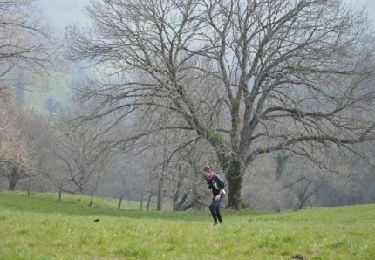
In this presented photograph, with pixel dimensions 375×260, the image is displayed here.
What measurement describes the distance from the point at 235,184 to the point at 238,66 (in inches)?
333

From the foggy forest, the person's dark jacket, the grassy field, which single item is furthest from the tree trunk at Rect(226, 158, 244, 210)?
the grassy field

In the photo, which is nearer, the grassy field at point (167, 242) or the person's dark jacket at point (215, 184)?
the grassy field at point (167, 242)

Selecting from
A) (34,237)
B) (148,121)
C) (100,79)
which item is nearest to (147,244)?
(34,237)

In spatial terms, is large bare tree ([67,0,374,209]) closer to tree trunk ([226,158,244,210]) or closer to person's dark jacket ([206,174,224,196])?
tree trunk ([226,158,244,210])

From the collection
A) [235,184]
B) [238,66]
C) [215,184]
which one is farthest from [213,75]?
[215,184]

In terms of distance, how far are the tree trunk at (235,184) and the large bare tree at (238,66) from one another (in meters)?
1.07

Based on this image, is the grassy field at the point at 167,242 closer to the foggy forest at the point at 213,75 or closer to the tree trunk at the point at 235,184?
the foggy forest at the point at 213,75

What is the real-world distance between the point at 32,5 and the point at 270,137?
16877mm

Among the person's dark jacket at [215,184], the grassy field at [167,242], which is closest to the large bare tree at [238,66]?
the person's dark jacket at [215,184]

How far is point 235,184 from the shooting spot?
36.2 m

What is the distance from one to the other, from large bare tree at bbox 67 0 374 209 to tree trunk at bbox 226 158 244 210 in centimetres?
107

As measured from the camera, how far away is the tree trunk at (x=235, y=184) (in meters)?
35.2

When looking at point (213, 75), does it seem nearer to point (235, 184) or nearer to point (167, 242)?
point (235, 184)

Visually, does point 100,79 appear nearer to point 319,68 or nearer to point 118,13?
point 118,13
